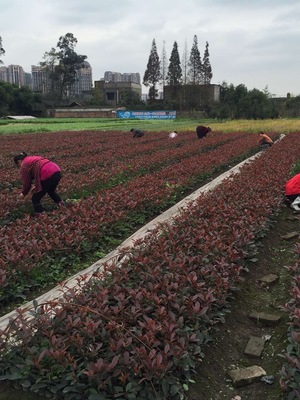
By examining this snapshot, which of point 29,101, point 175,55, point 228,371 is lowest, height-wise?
point 228,371

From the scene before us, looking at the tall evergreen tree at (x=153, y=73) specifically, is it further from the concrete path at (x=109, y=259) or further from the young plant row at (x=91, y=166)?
the concrete path at (x=109, y=259)

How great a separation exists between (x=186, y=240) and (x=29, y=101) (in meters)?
69.0

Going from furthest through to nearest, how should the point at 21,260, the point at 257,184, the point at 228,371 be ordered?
the point at 257,184, the point at 21,260, the point at 228,371

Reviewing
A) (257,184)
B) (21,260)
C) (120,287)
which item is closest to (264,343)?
(120,287)

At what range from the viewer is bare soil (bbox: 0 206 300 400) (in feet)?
9.86

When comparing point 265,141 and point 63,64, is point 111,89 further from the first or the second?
point 265,141

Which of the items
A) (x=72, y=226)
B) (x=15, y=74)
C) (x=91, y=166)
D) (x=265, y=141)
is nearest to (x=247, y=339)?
(x=72, y=226)

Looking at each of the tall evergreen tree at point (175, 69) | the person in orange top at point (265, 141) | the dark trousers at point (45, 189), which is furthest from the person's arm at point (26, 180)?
the tall evergreen tree at point (175, 69)

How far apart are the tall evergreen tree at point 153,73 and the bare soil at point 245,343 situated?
72.8 m

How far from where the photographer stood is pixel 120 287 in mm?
3791

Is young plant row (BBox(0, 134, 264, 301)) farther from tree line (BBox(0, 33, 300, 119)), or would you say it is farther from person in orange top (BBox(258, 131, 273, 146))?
tree line (BBox(0, 33, 300, 119))

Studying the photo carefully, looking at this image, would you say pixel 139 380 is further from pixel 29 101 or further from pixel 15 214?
pixel 29 101

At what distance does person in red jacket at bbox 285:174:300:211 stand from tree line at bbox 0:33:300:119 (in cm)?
4494

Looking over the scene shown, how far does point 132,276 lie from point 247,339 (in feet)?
4.29
